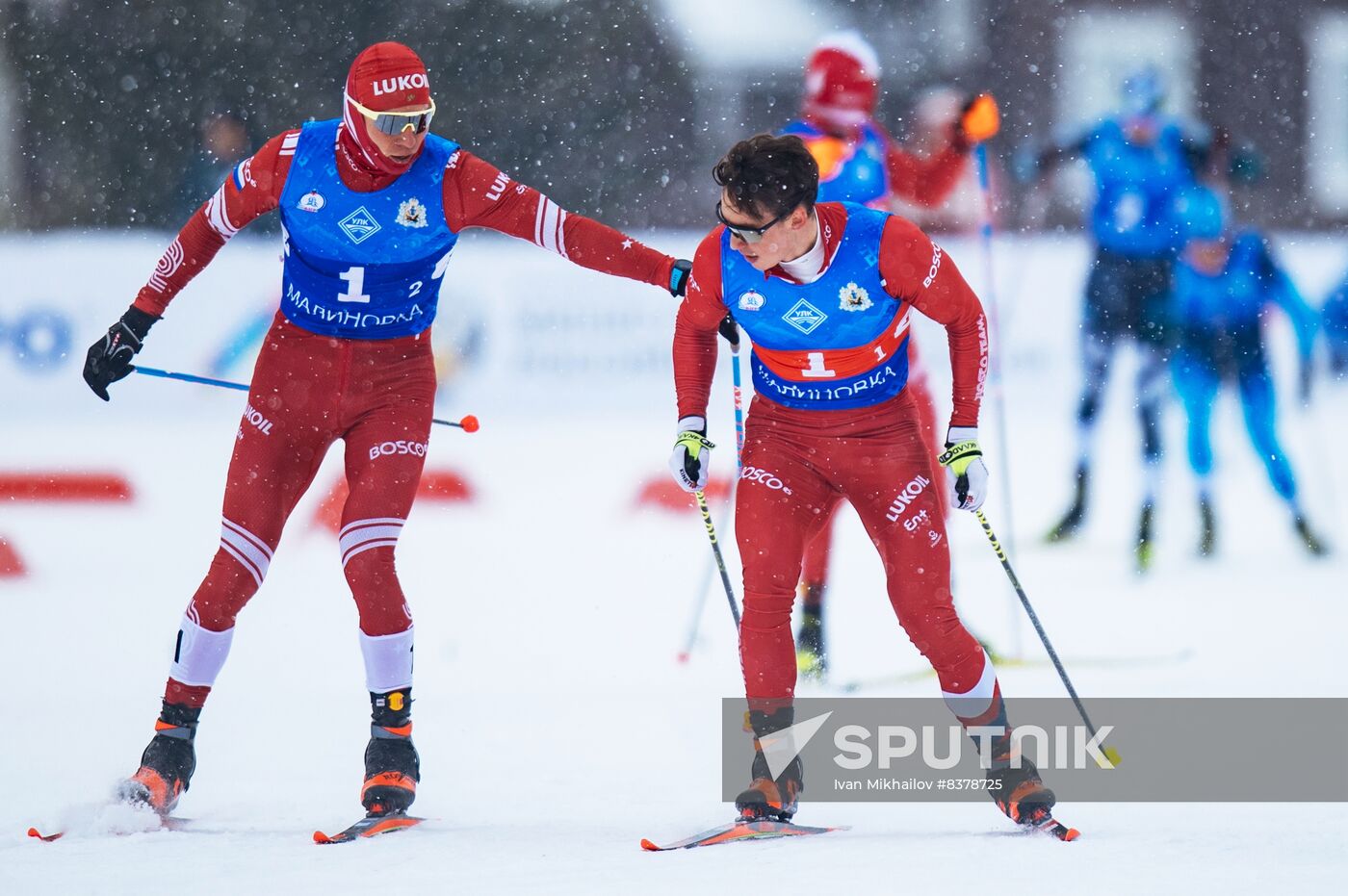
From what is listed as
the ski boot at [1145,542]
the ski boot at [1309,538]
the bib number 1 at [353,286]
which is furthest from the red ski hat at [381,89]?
the ski boot at [1309,538]

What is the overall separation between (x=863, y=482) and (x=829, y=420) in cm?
20

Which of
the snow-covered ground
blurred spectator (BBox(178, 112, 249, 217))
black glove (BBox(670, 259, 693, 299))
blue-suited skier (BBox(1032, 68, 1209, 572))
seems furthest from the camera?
blurred spectator (BBox(178, 112, 249, 217))

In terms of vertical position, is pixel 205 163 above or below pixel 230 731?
above

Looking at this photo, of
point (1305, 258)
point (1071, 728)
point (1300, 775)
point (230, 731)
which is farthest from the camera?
point (1305, 258)

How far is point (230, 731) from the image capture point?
573cm

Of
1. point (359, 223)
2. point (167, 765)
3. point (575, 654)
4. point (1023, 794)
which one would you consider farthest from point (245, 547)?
point (575, 654)

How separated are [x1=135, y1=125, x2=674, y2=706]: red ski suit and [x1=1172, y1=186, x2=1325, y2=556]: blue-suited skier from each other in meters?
5.28

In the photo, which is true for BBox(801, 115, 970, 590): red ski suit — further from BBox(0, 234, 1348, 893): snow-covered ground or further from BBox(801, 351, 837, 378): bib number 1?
BBox(801, 351, 837, 378): bib number 1

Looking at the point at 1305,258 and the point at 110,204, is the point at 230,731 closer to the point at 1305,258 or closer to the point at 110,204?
the point at 1305,258

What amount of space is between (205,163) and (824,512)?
10.7 m

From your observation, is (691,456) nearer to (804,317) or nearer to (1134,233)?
(804,317)

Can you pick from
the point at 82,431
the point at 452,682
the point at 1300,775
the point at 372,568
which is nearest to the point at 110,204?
the point at 82,431

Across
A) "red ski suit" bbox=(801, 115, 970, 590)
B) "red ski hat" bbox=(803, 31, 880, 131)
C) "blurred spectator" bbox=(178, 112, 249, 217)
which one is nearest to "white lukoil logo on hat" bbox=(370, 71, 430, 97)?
"red ski suit" bbox=(801, 115, 970, 590)

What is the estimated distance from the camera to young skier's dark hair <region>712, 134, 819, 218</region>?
398 centimetres
